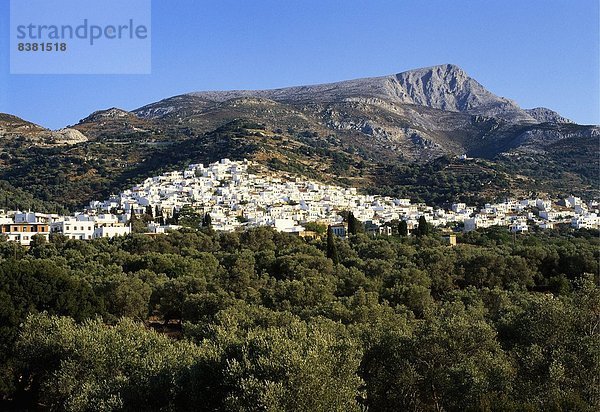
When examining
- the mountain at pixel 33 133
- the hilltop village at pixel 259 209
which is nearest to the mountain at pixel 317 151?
the mountain at pixel 33 133

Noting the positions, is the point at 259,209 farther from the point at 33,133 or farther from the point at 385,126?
the point at 385,126

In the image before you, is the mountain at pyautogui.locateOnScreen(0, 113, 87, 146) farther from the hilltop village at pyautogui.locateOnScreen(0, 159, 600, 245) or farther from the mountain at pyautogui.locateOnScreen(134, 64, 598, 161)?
the hilltop village at pyautogui.locateOnScreen(0, 159, 600, 245)

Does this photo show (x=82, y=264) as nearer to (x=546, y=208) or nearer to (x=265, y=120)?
(x=546, y=208)

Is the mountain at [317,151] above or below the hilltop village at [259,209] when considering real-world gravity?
above

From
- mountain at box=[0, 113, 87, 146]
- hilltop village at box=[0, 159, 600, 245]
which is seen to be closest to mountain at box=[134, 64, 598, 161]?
mountain at box=[0, 113, 87, 146]

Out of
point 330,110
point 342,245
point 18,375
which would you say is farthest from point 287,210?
point 330,110

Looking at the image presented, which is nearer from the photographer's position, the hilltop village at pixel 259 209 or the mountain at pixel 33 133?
the hilltop village at pixel 259 209

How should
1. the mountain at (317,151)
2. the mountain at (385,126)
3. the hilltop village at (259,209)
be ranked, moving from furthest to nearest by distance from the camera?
1. the mountain at (385,126)
2. the mountain at (317,151)
3. the hilltop village at (259,209)

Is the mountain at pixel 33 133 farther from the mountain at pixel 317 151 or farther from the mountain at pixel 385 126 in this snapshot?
the mountain at pixel 385 126
